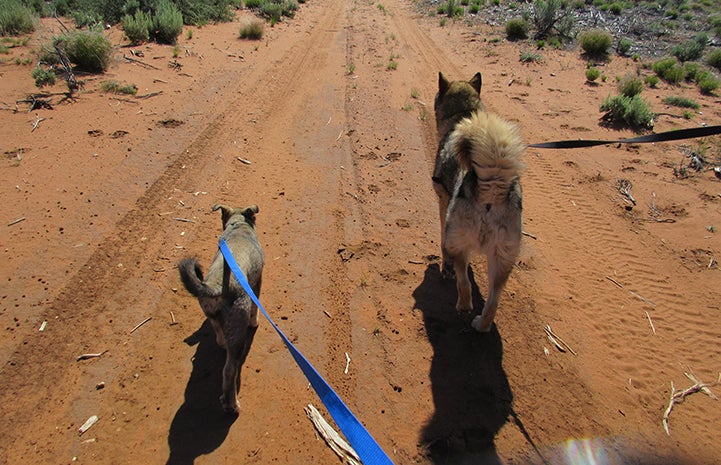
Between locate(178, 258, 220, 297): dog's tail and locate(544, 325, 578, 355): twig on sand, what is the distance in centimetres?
359

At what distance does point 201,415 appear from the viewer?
3.54 metres

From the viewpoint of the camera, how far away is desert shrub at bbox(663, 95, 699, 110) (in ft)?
37.0

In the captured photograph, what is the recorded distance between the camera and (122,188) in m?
6.43

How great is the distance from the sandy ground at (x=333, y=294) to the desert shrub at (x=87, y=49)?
174 cm

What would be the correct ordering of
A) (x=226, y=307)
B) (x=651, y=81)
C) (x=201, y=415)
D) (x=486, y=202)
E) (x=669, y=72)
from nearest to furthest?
(x=226, y=307) → (x=201, y=415) → (x=486, y=202) → (x=651, y=81) → (x=669, y=72)

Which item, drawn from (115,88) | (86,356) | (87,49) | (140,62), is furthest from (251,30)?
(86,356)

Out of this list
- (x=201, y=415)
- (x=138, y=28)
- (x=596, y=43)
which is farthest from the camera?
(x=596, y=43)

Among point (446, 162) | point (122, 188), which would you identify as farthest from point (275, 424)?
point (122, 188)

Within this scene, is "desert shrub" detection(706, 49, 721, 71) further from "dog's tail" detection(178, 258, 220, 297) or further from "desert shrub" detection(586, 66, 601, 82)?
"dog's tail" detection(178, 258, 220, 297)

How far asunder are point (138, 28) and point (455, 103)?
1233cm

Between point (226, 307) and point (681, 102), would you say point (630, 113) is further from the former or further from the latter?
point (226, 307)

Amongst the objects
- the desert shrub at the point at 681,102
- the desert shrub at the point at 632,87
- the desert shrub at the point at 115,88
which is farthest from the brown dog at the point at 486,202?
the desert shrub at the point at 681,102

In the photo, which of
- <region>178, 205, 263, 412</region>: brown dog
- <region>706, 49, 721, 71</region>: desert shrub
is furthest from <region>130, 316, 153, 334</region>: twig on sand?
<region>706, 49, 721, 71</region>: desert shrub

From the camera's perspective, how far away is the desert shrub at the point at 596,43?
1600cm
